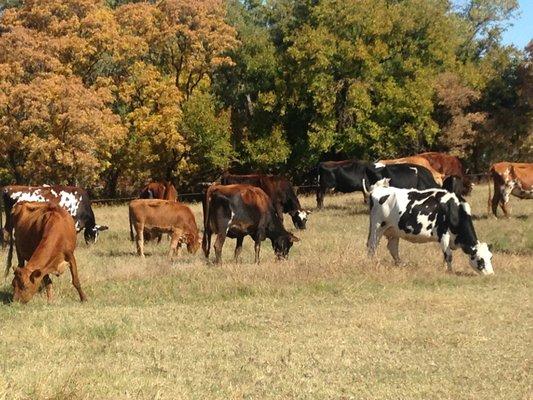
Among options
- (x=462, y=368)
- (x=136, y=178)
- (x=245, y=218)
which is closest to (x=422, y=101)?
(x=136, y=178)

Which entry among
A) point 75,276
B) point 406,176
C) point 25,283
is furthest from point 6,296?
point 406,176

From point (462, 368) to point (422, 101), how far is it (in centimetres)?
3186

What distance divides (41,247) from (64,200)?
981 centimetres

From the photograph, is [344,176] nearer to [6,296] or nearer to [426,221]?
[426,221]

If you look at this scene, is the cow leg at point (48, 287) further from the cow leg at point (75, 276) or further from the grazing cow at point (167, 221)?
the grazing cow at point (167, 221)

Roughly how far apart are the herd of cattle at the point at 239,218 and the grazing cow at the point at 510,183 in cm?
3

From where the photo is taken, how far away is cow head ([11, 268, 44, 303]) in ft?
37.6

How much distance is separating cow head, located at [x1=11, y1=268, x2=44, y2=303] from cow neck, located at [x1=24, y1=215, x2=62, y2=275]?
0.07 m

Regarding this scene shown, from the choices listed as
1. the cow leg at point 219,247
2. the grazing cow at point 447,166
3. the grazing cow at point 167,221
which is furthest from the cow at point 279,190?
the grazing cow at point 447,166

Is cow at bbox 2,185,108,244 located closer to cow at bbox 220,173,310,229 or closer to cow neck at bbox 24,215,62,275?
cow at bbox 220,173,310,229

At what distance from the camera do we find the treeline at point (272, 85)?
35.7m

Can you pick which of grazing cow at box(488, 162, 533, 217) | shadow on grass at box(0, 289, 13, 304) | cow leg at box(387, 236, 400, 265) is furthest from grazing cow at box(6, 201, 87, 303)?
grazing cow at box(488, 162, 533, 217)

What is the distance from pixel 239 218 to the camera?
628 inches

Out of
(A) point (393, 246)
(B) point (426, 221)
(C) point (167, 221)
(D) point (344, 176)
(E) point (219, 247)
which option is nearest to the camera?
(B) point (426, 221)
